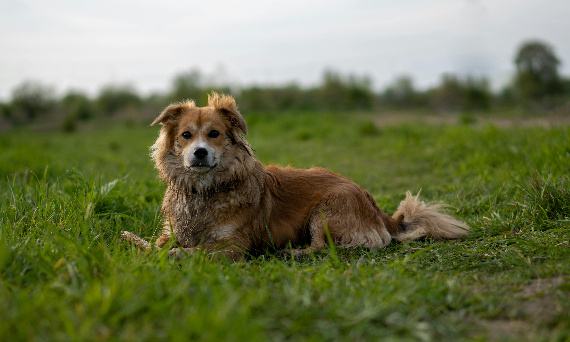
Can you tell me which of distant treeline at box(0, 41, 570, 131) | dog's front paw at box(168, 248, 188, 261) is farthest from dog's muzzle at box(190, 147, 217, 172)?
distant treeline at box(0, 41, 570, 131)

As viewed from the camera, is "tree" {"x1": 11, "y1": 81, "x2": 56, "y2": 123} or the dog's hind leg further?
"tree" {"x1": 11, "y1": 81, "x2": 56, "y2": 123}

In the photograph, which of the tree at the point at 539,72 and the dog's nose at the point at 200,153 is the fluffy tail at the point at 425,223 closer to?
the dog's nose at the point at 200,153

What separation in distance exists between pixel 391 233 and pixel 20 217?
3505mm

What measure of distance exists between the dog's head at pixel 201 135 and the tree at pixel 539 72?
32.4 meters

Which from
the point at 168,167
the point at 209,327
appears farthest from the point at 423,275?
the point at 168,167

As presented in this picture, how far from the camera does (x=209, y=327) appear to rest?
179cm

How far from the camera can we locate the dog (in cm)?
373

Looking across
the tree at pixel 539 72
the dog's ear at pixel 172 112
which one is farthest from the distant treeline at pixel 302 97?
the dog's ear at pixel 172 112

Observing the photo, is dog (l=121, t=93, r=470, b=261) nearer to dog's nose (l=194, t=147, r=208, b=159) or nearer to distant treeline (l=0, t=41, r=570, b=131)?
dog's nose (l=194, t=147, r=208, b=159)

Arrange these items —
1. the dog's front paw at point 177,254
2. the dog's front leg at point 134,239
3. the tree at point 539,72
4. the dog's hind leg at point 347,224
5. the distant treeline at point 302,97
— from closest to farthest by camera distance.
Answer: the dog's front paw at point 177,254 < the dog's front leg at point 134,239 < the dog's hind leg at point 347,224 < the distant treeline at point 302,97 < the tree at point 539,72

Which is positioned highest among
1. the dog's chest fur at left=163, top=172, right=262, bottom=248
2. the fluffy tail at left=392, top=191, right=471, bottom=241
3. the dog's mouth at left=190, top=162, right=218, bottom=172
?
the dog's mouth at left=190, top=162, right=218, bottom=172

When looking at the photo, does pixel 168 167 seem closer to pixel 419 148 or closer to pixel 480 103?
pixel 419 148

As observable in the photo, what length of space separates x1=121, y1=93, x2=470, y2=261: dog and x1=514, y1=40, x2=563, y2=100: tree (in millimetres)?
31424

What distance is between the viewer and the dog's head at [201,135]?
367 cm
